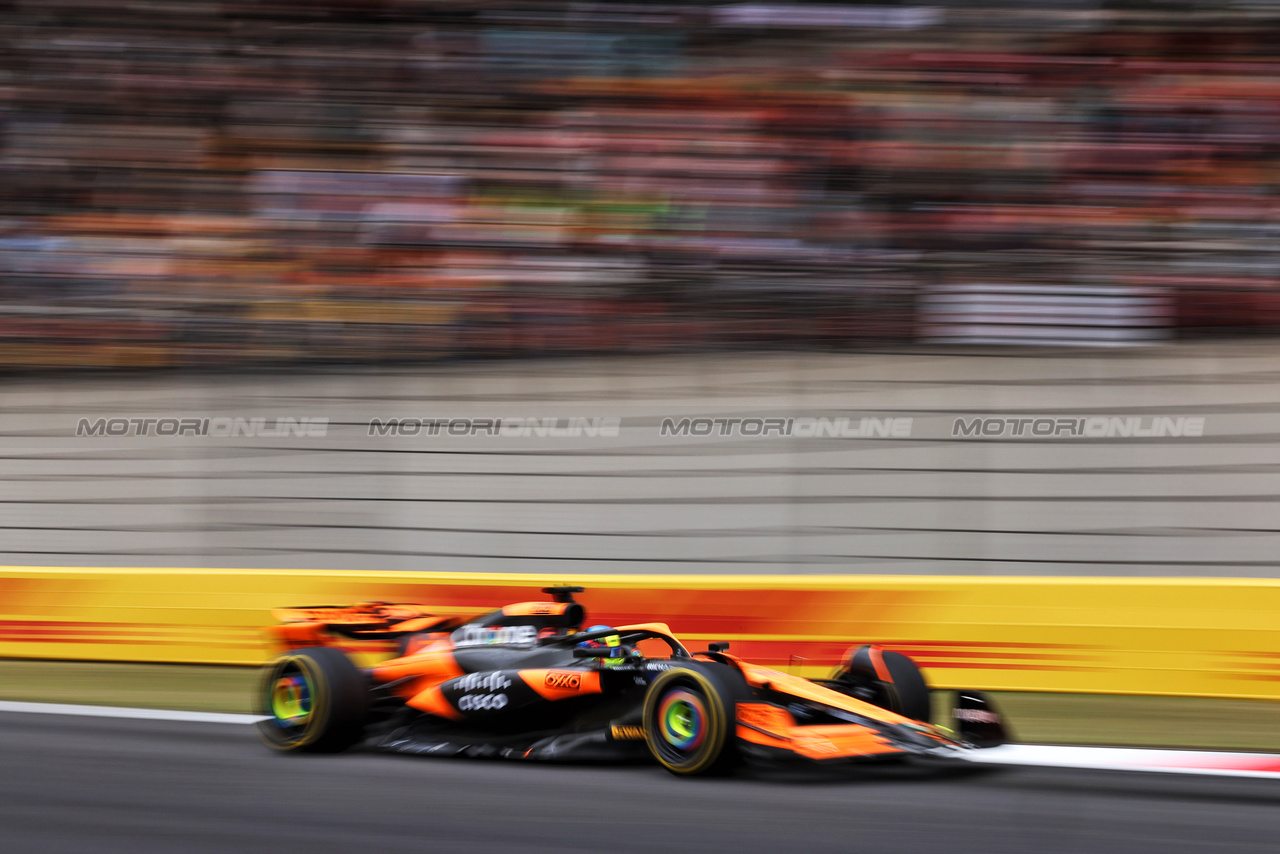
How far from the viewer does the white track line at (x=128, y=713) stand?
6246 mm

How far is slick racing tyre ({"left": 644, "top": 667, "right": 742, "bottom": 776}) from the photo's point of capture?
4391 mm

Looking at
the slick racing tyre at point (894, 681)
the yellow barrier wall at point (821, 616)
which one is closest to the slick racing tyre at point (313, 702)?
the yellow barrier wall at point (821, 616)

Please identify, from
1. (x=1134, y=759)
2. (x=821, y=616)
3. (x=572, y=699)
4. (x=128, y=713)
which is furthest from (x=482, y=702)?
(x=821, y=616)

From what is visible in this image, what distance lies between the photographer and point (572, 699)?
4883mm

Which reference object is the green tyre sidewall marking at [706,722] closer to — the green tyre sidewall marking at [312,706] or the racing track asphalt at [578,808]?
the racing track asphalt at [578,808]

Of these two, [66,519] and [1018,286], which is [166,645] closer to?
[66,519]

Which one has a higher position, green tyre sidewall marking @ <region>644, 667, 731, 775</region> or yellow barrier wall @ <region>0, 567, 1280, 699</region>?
yellow barrier wall @ <region>0, 567, 1280, 699</region>

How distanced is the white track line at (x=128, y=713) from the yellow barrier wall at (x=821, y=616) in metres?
1.32

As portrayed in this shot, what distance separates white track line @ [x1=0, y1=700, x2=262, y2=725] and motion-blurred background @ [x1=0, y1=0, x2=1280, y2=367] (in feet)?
11.2

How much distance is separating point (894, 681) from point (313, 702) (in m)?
2.33

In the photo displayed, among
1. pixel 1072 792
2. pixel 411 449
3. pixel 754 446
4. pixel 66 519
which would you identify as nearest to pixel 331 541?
pixel 411 449

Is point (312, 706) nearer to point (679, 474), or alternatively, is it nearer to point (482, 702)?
point (482, 702)
